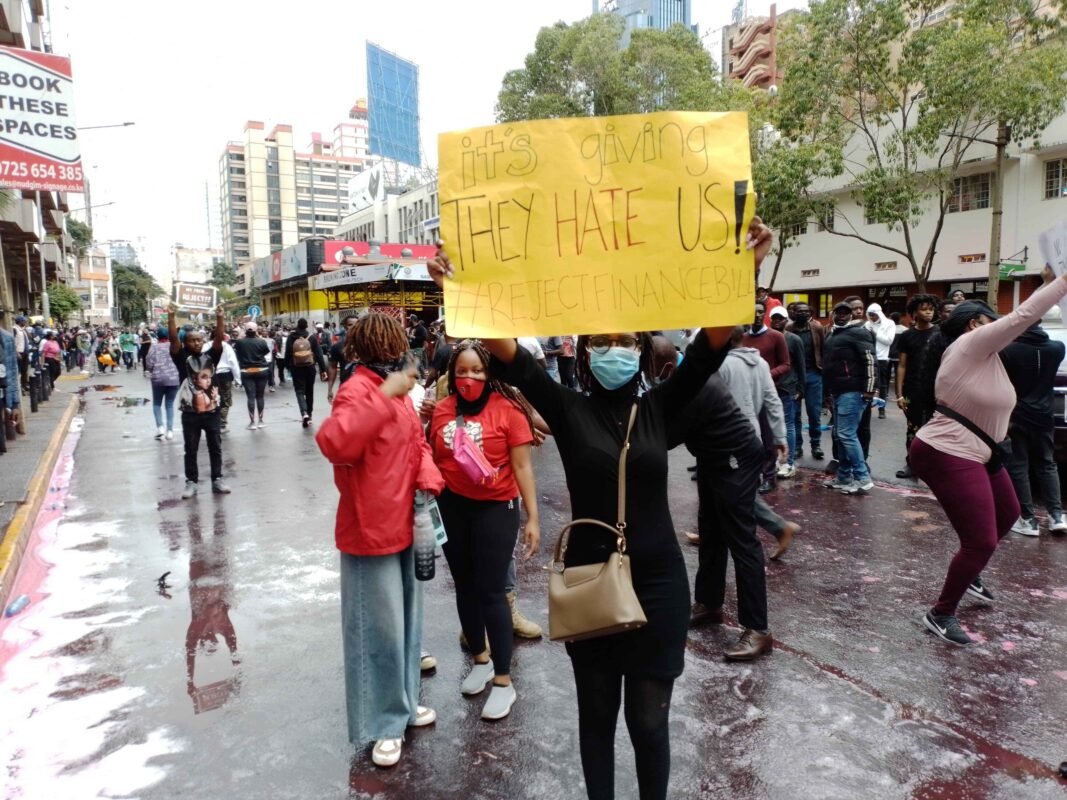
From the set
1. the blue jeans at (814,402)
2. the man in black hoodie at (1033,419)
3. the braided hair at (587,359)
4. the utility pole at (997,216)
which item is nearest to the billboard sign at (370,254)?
the utility pole at (997,216)

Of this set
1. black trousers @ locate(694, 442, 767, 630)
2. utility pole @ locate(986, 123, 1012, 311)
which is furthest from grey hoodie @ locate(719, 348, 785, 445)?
utility pole @ locate(986, 123, 1012, 311)

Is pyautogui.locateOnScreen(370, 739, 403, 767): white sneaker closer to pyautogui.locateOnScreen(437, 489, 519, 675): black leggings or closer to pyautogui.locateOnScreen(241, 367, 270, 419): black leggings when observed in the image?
pyautogui.locateOnScreen(437, 489, 519, 675): black leggings

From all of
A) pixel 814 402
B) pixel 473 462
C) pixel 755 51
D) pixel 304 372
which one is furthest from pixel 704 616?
pixel 755 51

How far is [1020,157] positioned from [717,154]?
2454cm

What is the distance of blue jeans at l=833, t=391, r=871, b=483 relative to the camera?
778cm

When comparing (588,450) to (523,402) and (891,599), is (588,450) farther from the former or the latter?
(891,599)

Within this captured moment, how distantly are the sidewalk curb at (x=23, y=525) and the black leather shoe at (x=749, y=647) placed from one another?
15.1 ft

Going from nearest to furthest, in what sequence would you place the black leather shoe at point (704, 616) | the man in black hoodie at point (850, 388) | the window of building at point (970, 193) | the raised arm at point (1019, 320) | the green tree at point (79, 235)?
the raised arm at point (1019, 320) → the black leather shoe at point (704, 616) → the man in black hoodie at point (850, 388) → the window of building at point (970, 193) → the green tree at point (79, 235)

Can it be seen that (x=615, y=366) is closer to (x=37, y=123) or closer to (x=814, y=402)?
(x=814, y=402)

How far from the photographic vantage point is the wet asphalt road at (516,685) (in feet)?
10.4

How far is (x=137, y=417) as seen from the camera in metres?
16.2

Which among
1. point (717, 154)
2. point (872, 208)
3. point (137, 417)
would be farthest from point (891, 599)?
point (872, 208)

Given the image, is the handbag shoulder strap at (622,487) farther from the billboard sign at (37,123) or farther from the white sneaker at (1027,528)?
the billboard sign at (37,123)

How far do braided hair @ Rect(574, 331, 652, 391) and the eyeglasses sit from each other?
1.9 inches
